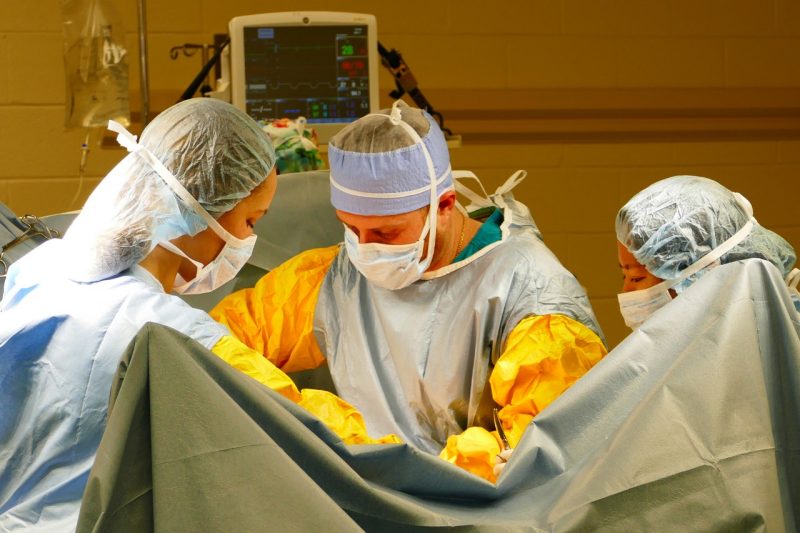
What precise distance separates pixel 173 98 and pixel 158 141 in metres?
2.39

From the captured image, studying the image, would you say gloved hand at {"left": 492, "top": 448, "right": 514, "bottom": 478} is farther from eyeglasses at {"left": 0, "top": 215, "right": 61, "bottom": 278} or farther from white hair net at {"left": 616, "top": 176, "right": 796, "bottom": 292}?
eyeglasses at {"left": 0, "top": 215, "right": 61, "bottom": 278}

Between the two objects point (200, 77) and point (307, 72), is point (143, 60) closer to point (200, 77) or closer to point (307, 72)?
point (200, 77)

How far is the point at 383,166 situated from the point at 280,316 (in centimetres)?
40

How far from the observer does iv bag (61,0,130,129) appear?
10.2 feet

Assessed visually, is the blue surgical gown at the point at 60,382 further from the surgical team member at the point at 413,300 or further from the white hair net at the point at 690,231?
the white hair net at the point at 690,231

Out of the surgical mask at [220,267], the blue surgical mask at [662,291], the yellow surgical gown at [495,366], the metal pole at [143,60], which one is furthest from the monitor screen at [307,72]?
the blue surgical mask at [662,291]

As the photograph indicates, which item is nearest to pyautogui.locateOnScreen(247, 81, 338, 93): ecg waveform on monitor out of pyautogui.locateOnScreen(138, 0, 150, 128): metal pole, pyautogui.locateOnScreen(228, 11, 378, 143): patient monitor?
pyautogui.locateOnScreen(228, 11, 378, 143): patient monitor

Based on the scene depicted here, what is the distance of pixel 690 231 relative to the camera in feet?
6.18

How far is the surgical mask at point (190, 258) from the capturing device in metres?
1.74

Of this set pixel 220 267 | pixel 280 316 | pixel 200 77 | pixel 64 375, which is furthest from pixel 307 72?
pixel 64 375

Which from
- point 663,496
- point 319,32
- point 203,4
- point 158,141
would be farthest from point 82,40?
point 663,496

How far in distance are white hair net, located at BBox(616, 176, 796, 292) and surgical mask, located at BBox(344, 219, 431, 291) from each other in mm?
419

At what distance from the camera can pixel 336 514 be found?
1.28 meters

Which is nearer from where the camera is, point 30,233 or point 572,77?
point 30,233
